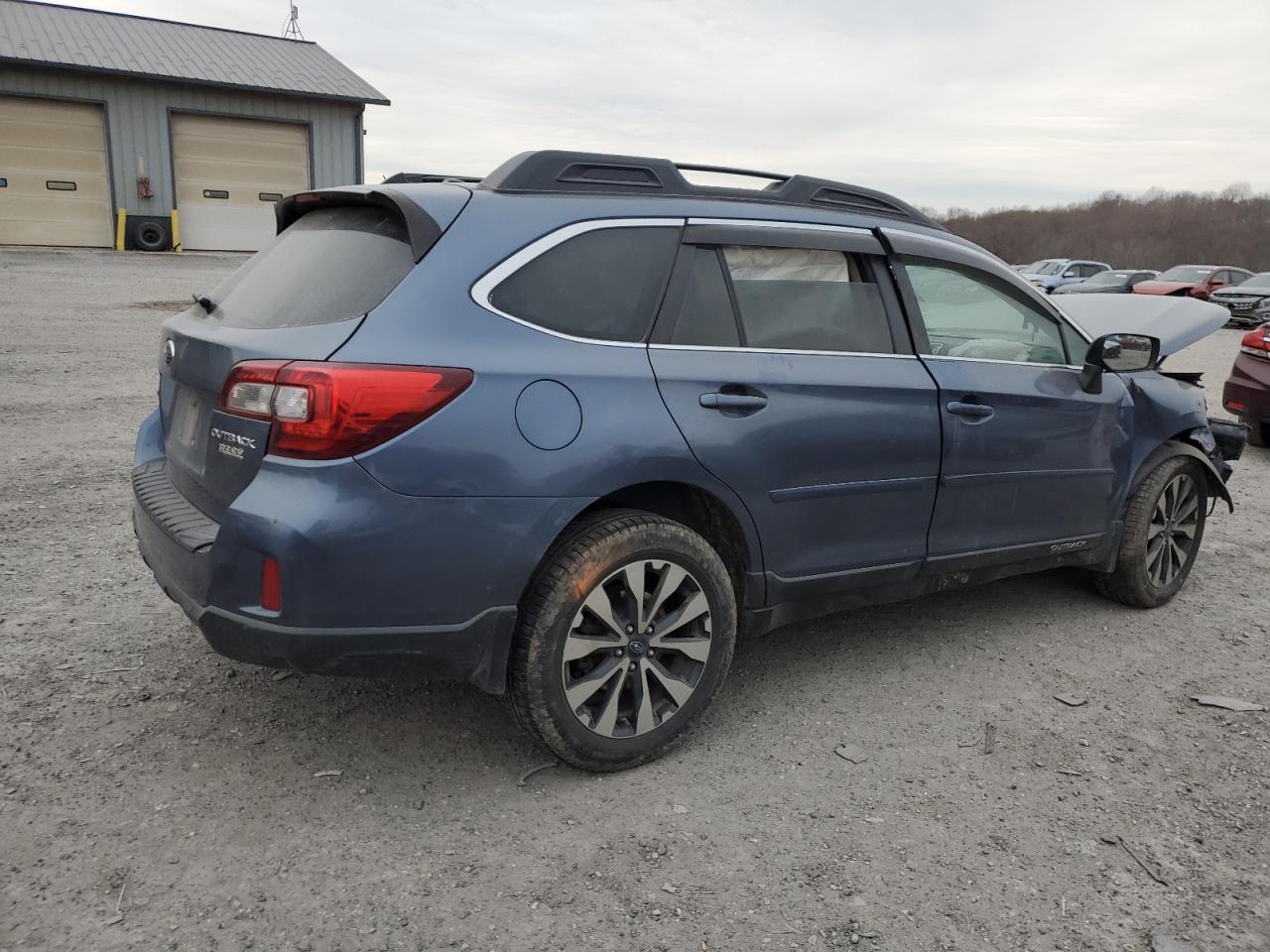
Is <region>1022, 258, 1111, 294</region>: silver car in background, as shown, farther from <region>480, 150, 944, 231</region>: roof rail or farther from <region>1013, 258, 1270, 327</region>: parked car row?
<region>480, 150, 944, 231</region>: roof rail

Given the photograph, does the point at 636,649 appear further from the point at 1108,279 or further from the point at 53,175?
the point at 1108,279

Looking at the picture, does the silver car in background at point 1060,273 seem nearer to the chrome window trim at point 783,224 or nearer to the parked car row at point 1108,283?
the parked car row at point 1108,283

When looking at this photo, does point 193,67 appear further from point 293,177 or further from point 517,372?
point 517,372

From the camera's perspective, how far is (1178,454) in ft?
15.3

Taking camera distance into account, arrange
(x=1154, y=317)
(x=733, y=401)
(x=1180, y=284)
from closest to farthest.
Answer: (x=733, y=401) < (x=1154, y=317) < (x=1180, y=284)

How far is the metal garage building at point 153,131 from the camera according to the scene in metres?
22.9

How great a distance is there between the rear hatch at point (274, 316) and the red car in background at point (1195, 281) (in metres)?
26.8

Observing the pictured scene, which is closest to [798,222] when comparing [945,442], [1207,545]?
[945,442]

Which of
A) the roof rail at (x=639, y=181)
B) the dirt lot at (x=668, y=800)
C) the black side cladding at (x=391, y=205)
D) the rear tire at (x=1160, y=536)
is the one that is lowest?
the dirt lot at (x=668, y=800)

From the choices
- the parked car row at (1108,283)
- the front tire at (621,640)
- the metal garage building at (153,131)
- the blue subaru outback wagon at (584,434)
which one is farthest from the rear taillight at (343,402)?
the parked car row at (1108,283)

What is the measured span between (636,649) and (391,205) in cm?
149

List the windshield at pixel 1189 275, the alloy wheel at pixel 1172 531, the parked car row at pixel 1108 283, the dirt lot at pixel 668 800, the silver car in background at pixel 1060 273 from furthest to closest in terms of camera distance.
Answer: the silver car in background at pixel 1060 273 < the windshield at pixel 1189 275 < the parked car row at pixel 1108 283 < the alloy wheel at pixel 1172 531 < the dirt lot at pixel 668 800

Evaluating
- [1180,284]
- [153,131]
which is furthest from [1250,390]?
[153,131]

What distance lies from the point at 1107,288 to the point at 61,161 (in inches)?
1037
